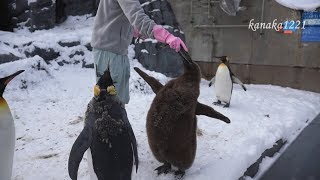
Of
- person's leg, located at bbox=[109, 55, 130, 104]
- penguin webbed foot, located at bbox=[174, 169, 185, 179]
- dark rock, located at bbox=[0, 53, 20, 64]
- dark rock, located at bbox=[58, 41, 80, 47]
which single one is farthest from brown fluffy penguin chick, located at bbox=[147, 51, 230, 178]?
dark rock, located at bbox=[58, 41, 80, 47]

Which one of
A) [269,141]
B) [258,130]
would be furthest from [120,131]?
[258,130]

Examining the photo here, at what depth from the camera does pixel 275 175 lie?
120 inches

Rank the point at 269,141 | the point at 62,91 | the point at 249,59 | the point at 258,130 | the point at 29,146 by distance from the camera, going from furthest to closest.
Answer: the point at 249,59, the point at 62,91, the point at 258,130, the point at 269,141, the point at 29,146

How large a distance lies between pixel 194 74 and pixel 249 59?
6212 mm

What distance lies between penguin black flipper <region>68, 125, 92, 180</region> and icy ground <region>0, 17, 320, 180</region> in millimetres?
536

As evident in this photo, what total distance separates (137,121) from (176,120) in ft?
5.88

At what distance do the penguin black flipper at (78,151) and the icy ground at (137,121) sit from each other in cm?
54

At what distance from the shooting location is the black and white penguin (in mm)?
2070

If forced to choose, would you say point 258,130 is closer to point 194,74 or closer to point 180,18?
point 194,74

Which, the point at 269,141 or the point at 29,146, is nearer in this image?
the point at 29,146

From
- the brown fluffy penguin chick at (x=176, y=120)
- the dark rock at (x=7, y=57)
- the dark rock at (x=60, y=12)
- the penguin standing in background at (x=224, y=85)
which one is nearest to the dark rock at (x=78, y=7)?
the dark rock at (x=60, y=12)

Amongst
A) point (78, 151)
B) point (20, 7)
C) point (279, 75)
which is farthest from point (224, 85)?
point (20, 7)

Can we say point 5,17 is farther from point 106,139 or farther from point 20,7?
point 106,139

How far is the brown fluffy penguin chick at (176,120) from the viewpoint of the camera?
2.56 metres
